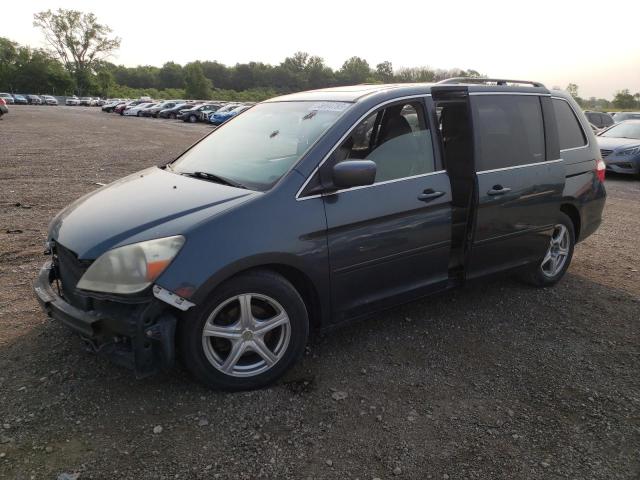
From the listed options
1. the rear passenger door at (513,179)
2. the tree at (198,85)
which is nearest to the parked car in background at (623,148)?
the rear passenger door at (513,179)

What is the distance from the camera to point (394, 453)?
266 cm

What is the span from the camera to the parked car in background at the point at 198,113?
38.9 meters

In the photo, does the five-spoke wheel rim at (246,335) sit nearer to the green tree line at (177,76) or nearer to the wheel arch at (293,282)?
the wheel arch at (293,282)

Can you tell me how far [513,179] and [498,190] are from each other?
22cm

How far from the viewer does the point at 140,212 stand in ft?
10.1

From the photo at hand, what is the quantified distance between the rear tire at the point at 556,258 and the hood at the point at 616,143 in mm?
9564

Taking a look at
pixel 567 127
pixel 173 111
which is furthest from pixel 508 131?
pixel 173 111

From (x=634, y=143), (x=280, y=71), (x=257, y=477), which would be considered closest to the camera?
(x=257, y=477)

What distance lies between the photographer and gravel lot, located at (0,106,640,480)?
2572mm

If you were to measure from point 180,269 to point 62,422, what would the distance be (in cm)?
106

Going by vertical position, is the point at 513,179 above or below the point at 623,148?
above

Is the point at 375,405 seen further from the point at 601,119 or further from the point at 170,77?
the point at 170,77

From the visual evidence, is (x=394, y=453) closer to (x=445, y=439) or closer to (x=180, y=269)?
(x=445, y=439)

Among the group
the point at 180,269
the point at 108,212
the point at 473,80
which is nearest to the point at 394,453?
the point at 180,269
